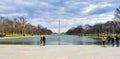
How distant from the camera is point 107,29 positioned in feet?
414

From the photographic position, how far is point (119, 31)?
96938 millimetres

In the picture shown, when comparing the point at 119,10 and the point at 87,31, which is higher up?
the point at 119,10

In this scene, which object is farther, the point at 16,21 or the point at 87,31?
the point at 87,31

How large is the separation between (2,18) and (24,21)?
15.6m

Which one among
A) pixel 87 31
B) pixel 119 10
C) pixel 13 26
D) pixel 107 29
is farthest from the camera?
pixel 87 31

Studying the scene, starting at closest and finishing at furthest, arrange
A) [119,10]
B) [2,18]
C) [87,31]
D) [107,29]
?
[119,10], [2,18], [107,29], [87,31]
